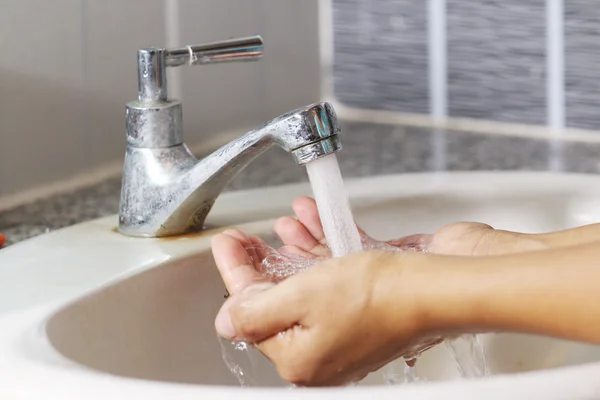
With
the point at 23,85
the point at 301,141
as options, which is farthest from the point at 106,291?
the point at 23,85

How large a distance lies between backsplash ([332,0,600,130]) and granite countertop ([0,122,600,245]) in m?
0.04

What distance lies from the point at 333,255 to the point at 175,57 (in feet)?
0.60

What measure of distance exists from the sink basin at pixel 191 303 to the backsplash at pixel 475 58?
1.05ft

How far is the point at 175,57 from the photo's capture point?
2.25 feet

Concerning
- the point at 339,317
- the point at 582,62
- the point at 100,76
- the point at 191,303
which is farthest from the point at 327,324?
the point at 582,62

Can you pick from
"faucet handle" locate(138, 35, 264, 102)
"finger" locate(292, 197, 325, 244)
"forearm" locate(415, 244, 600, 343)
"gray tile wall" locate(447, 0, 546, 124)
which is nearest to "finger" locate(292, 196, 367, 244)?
"finger" locate(292, 197, 325, 244)

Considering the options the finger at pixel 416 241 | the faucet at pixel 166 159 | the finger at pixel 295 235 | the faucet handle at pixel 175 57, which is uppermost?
the faucet handle at pixel 175 57

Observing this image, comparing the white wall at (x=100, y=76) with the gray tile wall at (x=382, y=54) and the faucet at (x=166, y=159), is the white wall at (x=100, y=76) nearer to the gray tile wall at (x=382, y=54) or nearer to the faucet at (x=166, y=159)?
the gray tile wall at (x=382, y=54)

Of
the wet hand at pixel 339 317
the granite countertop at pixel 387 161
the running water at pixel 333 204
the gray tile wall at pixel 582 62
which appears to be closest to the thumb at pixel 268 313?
the wet hand at pixel 339 317

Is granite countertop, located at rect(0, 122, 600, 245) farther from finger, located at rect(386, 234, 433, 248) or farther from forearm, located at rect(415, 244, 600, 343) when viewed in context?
forearm, located at rect(415, 244, 600, 343)

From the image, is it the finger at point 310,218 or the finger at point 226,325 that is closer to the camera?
the finger at point 226,325

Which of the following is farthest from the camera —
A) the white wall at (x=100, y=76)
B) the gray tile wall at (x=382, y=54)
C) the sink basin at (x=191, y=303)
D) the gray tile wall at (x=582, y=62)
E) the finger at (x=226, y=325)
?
the gray tile wall at (x=382, y=54)

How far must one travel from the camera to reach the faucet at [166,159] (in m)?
0.67

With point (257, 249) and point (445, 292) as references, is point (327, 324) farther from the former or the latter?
point (257, 249)
